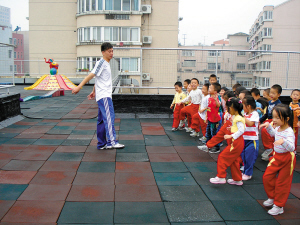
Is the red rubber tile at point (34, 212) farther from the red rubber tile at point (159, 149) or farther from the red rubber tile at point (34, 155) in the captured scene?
the red rubber tile at point (159, 149)

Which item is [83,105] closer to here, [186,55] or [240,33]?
[186,55]

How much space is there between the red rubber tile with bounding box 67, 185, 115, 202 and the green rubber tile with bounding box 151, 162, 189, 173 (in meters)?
1.01

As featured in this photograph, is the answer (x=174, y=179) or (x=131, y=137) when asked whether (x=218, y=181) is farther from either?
(x=131, y=137)

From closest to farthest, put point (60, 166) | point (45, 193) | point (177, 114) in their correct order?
point (45, 193) < point (60, 166) < point (177, 114)

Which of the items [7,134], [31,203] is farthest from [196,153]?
[7,134]

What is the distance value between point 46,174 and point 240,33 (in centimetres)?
5937

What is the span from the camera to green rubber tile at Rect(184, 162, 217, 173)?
4963 mm

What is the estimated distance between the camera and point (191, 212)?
Answer: 3.46 metres

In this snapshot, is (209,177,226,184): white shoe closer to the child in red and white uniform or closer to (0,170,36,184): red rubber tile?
(0,170,36,184): red rubber tile

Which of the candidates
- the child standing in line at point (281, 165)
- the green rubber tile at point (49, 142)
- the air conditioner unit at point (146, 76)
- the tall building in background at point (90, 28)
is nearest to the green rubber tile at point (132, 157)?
the green rubber tile at point (49, 142)

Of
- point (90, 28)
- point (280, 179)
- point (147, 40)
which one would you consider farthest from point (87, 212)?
point (90, 28)

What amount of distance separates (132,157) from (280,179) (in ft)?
9.03

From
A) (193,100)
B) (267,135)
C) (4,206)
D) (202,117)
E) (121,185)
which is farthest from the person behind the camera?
(193,100)

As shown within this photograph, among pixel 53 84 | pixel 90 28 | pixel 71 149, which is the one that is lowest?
pixel 71 149
